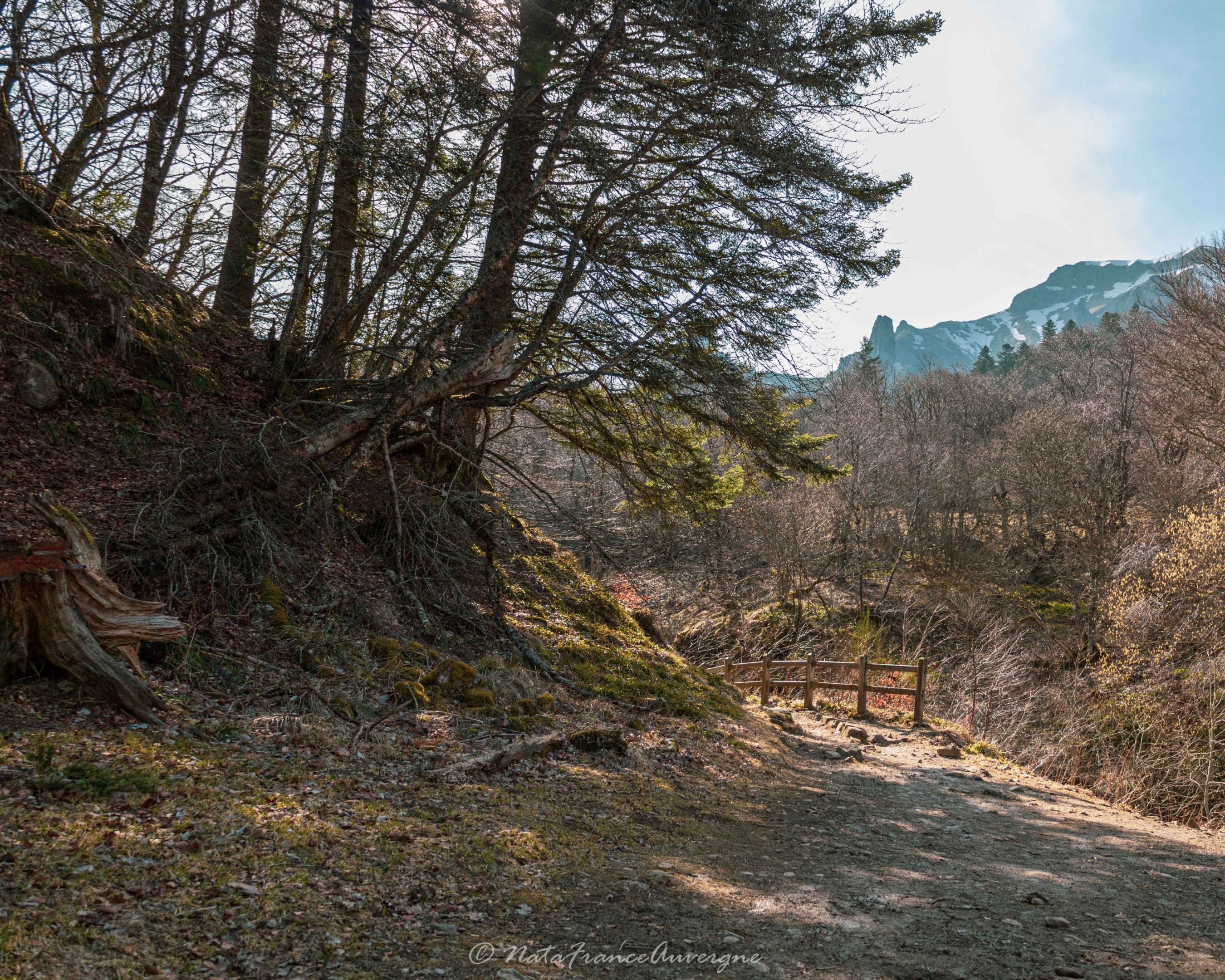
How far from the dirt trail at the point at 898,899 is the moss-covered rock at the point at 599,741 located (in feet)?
3.67

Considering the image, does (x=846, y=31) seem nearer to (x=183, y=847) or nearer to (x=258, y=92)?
(x=258, y=92)

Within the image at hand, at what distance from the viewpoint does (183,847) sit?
3.37 m

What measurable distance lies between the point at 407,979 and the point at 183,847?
3.96ft

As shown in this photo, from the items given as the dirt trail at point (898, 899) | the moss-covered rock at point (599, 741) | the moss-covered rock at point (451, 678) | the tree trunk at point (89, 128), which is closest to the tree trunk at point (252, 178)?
the tree trunk at point (89, 128)

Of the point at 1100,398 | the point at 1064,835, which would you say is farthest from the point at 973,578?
the point at 1064,835

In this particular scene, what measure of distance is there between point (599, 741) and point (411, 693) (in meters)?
1.78

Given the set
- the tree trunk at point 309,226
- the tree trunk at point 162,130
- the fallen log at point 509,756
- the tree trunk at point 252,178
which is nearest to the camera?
the fallen log at point 509,756

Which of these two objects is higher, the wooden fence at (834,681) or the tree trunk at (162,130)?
the tree trunk at (162,130)

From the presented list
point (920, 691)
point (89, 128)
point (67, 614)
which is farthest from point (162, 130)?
point (920, 691)

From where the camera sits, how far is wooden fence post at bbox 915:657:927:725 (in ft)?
44.8

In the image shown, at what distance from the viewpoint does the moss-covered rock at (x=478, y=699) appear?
6707mm

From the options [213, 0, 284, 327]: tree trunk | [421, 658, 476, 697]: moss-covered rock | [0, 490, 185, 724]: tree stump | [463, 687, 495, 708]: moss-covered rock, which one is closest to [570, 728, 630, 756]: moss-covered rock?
[463, 687, 495, 708]: moss-covered rock

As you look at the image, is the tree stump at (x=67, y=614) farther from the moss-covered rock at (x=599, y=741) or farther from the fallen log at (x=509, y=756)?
the moss-covered rock at (x=599, y=741)

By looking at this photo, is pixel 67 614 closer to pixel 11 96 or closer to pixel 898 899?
pixel 898 899
